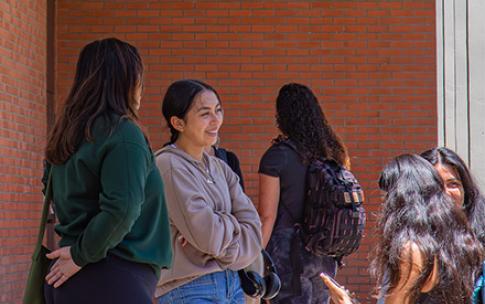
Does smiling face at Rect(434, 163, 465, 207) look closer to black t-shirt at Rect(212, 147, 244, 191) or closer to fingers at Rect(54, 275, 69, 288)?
black t-shirt at Rect(212, 147, 244, 191)

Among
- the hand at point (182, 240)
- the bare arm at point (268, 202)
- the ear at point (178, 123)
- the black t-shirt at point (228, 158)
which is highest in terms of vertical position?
the ear at point (178, 123)

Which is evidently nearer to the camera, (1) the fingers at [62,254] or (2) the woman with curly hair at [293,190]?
(1) the fingers at [62,254]

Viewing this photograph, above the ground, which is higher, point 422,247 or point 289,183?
point 289,183

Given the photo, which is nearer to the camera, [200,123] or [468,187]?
[200,123]

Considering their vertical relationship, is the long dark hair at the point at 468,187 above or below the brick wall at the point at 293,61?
below

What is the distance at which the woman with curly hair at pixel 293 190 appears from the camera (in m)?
5.72

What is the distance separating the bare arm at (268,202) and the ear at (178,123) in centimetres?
107

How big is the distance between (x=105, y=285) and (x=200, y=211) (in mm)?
880

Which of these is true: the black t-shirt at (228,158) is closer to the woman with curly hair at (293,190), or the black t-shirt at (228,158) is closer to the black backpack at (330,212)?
the woman with curly hair at (293,190)

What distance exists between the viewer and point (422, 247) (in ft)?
12.8

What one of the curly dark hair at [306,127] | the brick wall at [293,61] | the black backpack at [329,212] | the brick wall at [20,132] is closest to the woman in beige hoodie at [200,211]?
the black backpack at [329,212]

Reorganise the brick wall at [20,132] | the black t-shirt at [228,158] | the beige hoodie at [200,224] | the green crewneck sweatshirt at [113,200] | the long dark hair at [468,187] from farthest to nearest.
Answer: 1. the brick wall at [20,132]
2. the black t-shirt at [228,158]
3. the long dark hair at [468,187]
4. the beige hoodie at [200,224]
5. the green crewneck sweatshirt at [113,200]

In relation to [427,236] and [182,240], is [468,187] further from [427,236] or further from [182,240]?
[182,240]

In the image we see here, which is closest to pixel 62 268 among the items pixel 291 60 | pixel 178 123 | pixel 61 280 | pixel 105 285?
pixel 61 280
